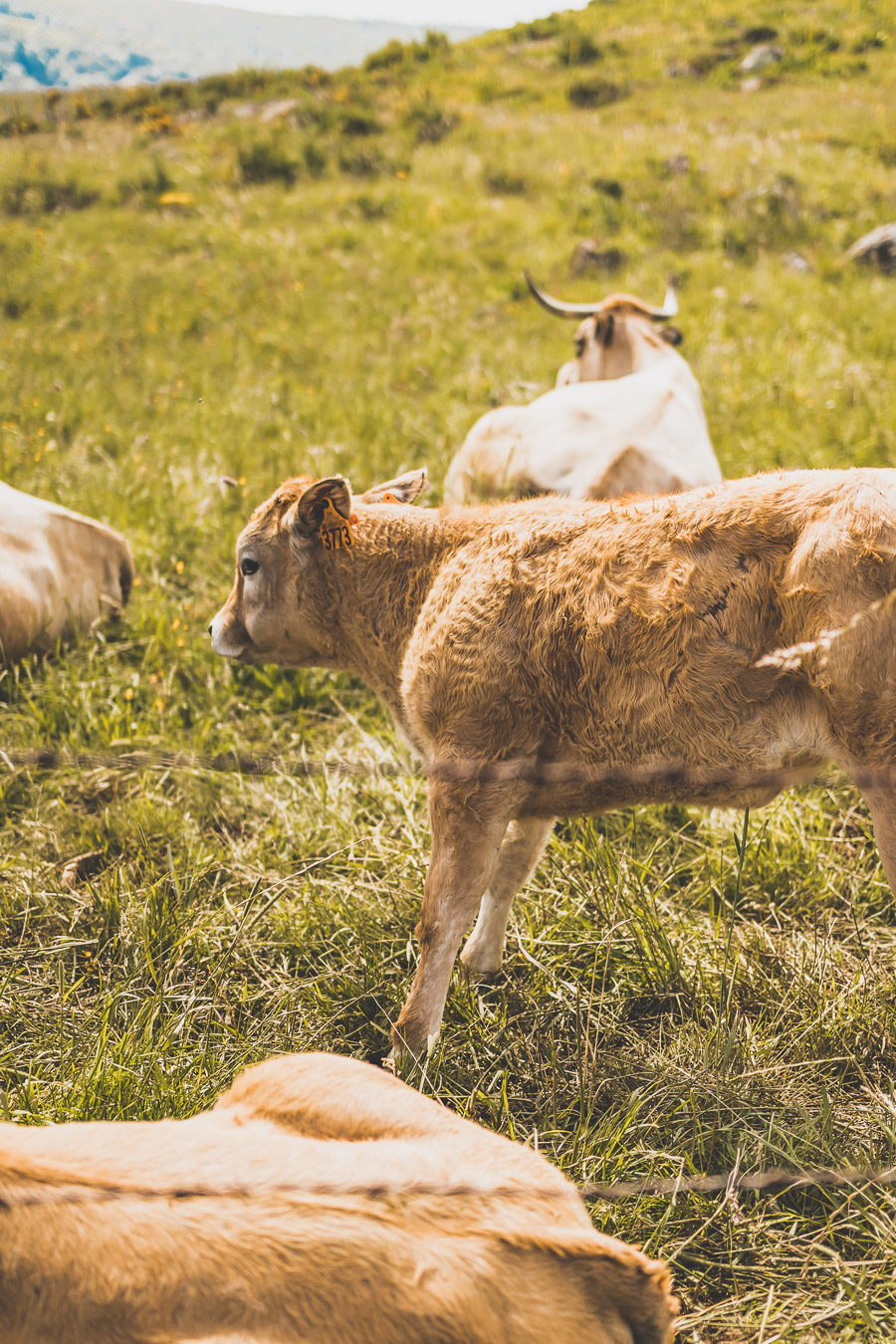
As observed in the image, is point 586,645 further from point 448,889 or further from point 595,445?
point 595,445

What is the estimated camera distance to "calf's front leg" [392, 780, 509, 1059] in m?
3.01

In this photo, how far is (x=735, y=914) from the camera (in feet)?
12.6

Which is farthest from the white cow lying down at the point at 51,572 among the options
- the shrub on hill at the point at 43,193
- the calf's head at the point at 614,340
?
the shrub on hill at the point at 43,193

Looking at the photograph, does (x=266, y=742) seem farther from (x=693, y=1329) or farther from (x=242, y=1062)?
(x=693, y=1329)

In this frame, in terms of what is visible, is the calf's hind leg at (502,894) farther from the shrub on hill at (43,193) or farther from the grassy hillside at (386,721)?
the shrub on hill at (43,193)

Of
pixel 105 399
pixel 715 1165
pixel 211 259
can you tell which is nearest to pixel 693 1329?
pixel 715 1165

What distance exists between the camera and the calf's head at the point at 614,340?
24.0 feet

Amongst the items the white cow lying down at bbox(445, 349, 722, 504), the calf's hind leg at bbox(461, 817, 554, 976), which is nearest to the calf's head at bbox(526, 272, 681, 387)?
the white cow lying down at bbox(445, 349, 722, 504)

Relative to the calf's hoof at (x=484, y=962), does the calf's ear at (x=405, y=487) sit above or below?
above

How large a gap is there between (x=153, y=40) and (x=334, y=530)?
1504 centimetres

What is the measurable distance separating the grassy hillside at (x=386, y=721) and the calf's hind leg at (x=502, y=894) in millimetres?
118

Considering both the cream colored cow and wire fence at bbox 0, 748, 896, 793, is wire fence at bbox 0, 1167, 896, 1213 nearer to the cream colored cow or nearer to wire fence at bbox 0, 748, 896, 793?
wire fence at bbox 0, 748, 896, 793

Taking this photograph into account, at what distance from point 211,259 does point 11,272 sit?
7.60 ft

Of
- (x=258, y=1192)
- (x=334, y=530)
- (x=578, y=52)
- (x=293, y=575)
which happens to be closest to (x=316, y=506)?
(x=334, y=530)
